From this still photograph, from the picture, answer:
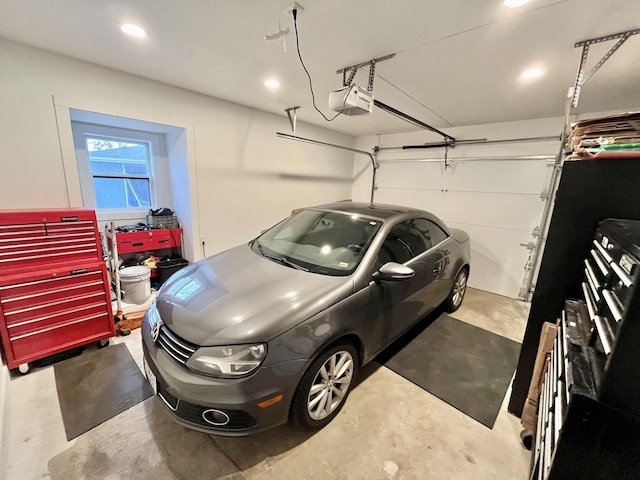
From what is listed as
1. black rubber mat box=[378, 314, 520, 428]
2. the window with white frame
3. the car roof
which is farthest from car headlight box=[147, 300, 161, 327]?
the window with white frame

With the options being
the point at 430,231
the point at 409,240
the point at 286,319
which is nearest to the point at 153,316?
the point at 286,319

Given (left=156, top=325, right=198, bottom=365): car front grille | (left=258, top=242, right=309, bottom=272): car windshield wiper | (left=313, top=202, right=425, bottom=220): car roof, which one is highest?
(left=313, top=202, right=425, bottom=220): car roof

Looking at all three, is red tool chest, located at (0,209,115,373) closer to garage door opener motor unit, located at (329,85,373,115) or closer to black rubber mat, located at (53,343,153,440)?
black rubber mat, located at (53,343,153,440)

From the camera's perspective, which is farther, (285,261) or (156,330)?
(285,261)

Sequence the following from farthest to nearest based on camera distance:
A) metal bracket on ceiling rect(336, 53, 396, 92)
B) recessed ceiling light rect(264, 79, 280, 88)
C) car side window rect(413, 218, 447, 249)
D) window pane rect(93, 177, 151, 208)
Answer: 1. window pane rect(93, 177, 151, 208)
2. recessed ceiling light rect(264, 79, 280, 88)
3. car side window rect(413, 218, 447, 249)
4. metal bracket on ceiling rect(336, 53, 396, 92)

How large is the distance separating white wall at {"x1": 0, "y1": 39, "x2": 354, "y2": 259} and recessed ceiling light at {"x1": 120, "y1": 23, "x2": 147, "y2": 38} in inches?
41.8

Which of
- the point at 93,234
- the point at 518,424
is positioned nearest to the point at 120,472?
the point at 93,234

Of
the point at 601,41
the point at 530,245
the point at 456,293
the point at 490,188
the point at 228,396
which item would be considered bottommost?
the point at 456,293

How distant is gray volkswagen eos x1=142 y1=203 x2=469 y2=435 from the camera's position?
4.14 feet

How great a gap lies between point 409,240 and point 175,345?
1891 mm

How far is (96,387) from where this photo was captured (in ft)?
6.00

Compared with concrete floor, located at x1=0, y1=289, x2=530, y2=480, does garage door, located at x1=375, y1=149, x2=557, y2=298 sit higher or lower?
higher

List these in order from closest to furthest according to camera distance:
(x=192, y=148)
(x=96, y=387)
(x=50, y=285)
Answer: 1. (x=96, y=387)
2. (x=50, y=285)
3. (x=192, y=148)

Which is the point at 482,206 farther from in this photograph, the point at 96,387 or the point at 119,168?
the point at 119,168
